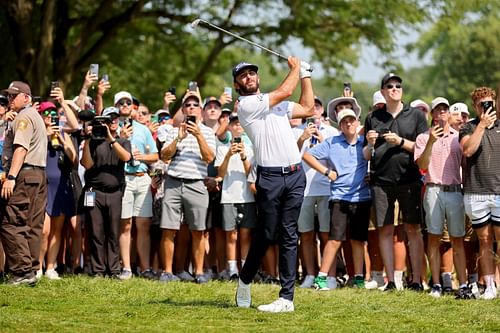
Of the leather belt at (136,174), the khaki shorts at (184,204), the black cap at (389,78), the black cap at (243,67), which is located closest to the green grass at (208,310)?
the khaki shorts at (184,204)

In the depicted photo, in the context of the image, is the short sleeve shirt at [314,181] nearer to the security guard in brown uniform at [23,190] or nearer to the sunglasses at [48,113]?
the sunglasses at [48,113]

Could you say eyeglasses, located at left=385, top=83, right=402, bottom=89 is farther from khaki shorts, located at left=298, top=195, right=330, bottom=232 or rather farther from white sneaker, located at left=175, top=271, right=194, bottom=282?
white sneaker, located at left=175, top=271, right=194, bottom=282

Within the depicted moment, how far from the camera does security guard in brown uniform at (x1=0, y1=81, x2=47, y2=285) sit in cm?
1123

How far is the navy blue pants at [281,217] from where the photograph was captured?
9.65 m

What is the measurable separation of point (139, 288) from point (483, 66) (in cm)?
5158

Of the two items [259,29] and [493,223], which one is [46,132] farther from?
[259,29]

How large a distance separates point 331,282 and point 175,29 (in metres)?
15.3

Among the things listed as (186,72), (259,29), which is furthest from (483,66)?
(259,29)

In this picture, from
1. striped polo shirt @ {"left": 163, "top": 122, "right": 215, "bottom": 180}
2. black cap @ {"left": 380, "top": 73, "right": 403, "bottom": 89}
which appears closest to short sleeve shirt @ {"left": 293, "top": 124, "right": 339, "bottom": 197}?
striped polo shirt @ {"left": 163, "top": 122, "right": 215, "bottom": 180}

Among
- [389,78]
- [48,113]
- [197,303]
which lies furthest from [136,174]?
[389,78]

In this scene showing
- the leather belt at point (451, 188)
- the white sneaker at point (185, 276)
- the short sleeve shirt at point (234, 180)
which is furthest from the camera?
the short sleeve shirt at point (234, 180)

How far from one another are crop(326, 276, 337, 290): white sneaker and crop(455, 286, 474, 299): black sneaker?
165cm

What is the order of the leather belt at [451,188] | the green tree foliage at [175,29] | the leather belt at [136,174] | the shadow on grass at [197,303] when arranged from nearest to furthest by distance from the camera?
the shadow on grass at [197,303] < the leather belt at [451,188] < the leather belt at [136,174] < the green tree foliage at [175,29]

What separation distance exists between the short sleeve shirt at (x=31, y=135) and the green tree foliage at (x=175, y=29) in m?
8.77
